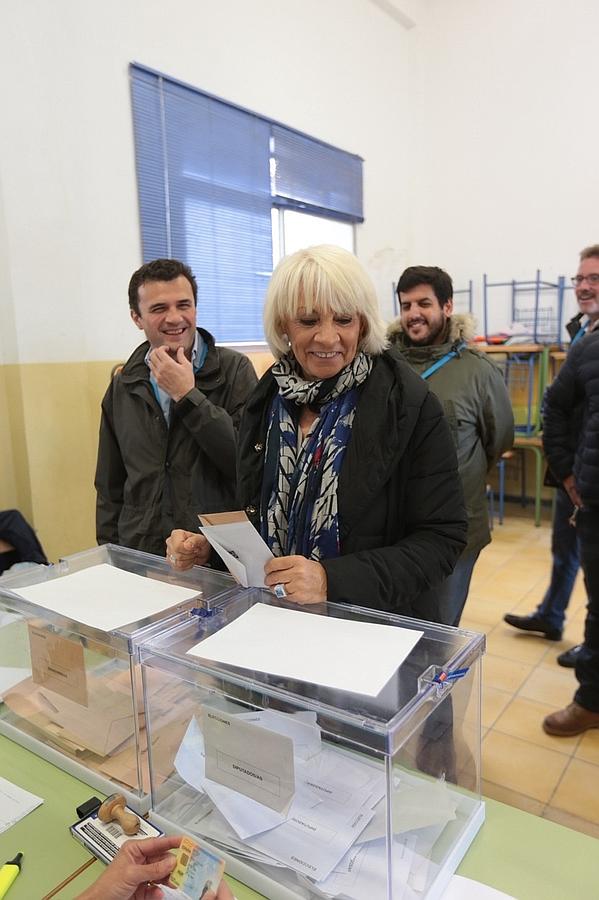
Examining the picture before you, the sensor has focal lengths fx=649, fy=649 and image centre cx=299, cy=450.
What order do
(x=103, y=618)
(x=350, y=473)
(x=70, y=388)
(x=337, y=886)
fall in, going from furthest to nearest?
(x=70, y=388) < (x=350, y=473) < (x=103, y=618) < (x=337, y=886)

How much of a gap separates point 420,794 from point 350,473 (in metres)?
0.50

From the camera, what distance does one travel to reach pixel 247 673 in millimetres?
756

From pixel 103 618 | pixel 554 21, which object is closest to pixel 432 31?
pixel 554 21

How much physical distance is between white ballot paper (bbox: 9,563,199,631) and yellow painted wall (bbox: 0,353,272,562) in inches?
67.9

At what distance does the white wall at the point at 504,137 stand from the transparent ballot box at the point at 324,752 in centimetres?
457

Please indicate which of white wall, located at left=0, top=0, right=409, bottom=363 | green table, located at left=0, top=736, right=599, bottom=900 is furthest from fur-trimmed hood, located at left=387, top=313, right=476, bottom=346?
green table, located at left=0, top=736, right=599, bottom=900

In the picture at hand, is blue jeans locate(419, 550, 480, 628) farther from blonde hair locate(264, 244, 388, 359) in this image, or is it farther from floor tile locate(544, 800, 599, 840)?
blonde hair locate(264, 244, 388, 359)

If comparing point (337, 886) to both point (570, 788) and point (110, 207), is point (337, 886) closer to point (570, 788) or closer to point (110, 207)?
point (570, 788)

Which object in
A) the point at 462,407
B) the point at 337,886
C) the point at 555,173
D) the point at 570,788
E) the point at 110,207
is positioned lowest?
the point at 570,788

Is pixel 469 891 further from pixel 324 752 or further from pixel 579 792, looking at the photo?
pixel 579 792

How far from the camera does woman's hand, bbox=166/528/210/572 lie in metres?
1.13

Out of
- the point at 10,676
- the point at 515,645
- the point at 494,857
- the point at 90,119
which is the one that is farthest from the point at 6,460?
the point at 494,857

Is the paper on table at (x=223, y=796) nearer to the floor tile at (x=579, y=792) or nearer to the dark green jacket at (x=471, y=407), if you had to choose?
the dark green jacket at (x=471, y=407)

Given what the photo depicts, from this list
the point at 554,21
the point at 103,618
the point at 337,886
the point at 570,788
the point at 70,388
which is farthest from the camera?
the point at 554,21
